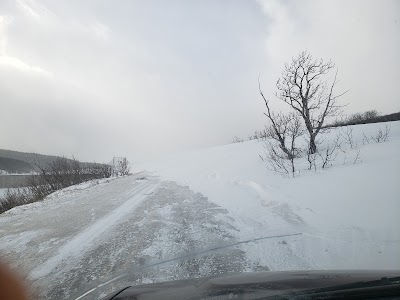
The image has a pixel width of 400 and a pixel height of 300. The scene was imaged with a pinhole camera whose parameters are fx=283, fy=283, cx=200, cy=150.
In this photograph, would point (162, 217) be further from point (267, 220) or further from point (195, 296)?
point (195, 296)

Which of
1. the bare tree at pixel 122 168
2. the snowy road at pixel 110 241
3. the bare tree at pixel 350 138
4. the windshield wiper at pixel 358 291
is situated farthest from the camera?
the bare tree at pixel 122 168

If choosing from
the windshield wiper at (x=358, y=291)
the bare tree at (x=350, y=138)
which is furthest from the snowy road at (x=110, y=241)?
the bare tree at (x=350, y=138)

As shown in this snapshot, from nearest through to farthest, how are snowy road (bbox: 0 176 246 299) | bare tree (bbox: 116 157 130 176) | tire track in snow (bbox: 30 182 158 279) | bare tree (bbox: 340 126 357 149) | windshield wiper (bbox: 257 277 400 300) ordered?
windshield wiper (bbox: 257 277 400 300) → snowy road (bbox: 0 176 246 299) → tire track in snow (bbox: 30 182 158 279) → bare tree (bbox: 340 126 357 149) → bare tree (bbox: 116 157 130 176)

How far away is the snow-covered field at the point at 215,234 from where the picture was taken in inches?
167

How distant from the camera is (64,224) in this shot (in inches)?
288

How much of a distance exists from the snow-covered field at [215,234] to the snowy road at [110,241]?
2cm

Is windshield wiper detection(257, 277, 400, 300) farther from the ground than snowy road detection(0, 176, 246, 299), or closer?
farther from the ground

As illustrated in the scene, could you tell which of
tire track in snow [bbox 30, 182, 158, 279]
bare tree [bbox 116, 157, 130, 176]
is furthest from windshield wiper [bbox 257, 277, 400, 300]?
bare tree [bbox 116, 157, 130, 176]

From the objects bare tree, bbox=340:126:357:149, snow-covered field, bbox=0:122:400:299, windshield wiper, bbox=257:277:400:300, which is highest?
bare tree, bbox=340:126:357:149

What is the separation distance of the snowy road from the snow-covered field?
2 cm

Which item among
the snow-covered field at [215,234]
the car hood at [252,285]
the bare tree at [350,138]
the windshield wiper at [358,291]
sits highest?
the bare tree at [350,138]

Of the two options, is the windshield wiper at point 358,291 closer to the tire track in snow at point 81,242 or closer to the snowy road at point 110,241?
the snowy road at point 110,241

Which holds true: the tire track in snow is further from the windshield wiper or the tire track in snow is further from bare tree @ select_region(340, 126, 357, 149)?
bare tree @ select_region(340, 126, 357, 149)

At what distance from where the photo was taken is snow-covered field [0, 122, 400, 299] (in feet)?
13.9
